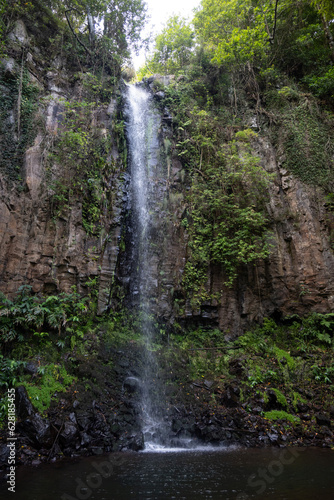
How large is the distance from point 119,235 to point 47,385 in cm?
574

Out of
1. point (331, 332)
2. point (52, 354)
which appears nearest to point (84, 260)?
point (52, 354)

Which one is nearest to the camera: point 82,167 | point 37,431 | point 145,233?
point 37,431

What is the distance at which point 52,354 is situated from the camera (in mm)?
8125

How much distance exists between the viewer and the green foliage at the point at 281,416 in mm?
7605

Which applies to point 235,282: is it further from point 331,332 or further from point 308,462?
point 308,462

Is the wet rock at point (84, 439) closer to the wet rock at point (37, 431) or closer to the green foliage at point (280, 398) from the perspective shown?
the wet rock at point (37, 431)

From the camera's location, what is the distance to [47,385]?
717cm

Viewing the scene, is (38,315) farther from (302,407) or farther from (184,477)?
(302,407)

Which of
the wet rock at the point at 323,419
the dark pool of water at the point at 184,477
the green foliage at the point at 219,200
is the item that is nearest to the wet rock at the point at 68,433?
the dark pool of water at the point at 184,477

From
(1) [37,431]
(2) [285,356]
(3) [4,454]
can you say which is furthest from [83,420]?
(2) [285,356]

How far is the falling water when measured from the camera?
795 centimetres

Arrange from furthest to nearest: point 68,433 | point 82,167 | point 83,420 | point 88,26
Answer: point 88,26
point 82,167
point 83,420
point 68,433

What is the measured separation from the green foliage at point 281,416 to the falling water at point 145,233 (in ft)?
9.12

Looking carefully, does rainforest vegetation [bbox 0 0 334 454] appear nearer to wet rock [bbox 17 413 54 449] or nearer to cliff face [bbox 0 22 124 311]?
cliff face [bbox 0 22 124 311]
